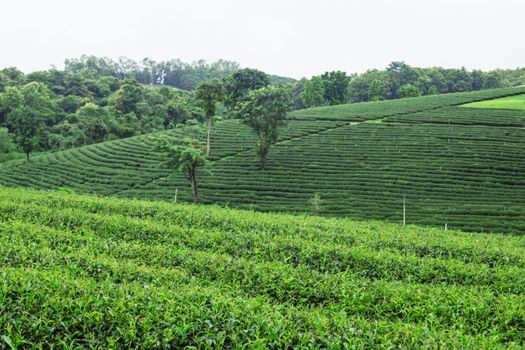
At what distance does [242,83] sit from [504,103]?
125 ft

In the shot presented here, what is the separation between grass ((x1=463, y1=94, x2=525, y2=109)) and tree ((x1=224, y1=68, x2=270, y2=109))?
101ft

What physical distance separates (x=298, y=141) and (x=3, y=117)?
157 ft

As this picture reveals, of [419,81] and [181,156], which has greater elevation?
[419,81]

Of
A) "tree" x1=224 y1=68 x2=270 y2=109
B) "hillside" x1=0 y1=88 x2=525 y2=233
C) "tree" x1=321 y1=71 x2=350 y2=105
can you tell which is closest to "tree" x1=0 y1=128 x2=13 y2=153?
"hillside" x1=0 y1=88 x2=525 y2=233

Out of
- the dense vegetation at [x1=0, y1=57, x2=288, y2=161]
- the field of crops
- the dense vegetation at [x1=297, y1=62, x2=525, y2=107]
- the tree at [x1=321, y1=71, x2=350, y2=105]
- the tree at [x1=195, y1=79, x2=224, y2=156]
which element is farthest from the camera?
the dense vegetation at [x1=297, y1=62, x2=525, y2=107]

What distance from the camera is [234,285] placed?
6.90 m

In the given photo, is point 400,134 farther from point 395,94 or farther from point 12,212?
point 395,94

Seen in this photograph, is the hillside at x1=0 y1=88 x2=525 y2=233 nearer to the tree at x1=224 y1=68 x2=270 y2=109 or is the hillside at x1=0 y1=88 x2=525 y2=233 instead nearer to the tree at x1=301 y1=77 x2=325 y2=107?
the tree at x1=224 y1=68 x2=270 y2=109

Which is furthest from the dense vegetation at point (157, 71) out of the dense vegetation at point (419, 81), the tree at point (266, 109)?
the tree at point (266, 109)

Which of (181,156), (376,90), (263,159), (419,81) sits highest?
(419,81)

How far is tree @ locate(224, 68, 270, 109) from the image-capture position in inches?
2633

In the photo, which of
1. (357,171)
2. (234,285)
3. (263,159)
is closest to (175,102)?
(263,159)

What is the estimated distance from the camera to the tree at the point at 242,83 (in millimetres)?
66875

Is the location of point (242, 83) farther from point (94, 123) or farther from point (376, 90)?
point (376, 90)
